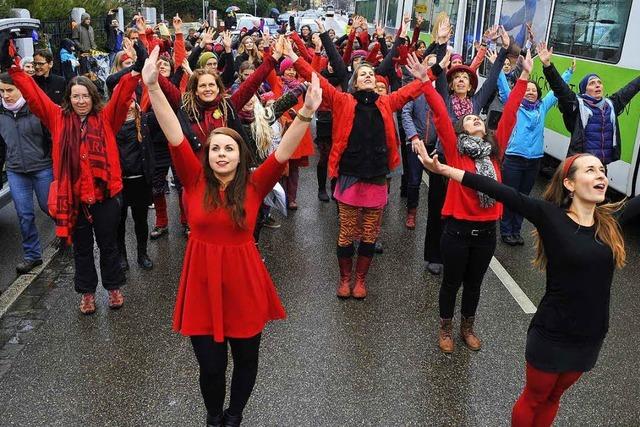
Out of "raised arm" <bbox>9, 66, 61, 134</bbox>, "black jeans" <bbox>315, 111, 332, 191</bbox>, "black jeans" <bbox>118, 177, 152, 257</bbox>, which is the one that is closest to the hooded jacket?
"black jeans" <bbox>315, 111, 332, 191</bbox>

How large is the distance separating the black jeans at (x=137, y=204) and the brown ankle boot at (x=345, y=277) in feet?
6.31

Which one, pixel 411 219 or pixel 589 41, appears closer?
pixel 411 219

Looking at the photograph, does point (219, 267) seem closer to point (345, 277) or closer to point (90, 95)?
point (90, 95)

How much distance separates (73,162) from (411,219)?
385cm

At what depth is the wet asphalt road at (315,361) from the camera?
3.74 m

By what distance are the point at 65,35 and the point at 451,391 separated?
14.3 m

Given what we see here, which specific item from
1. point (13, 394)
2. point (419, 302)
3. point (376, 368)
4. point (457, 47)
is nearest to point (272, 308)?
point (376, 368)

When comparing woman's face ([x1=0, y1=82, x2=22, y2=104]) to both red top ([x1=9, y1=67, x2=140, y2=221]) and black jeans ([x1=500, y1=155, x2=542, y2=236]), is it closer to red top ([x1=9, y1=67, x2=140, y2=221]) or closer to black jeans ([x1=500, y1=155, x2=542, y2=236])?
red top ([x1=9, y1=67, x2=140, y2=221])

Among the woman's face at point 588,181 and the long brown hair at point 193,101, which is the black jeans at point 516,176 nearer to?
the long brown hair at point 193,101

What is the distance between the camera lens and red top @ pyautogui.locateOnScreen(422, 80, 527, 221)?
416 cm

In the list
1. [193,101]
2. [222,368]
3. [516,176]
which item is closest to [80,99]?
[193,101]

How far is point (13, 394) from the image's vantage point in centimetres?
390

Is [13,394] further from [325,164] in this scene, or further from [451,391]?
[325,164]

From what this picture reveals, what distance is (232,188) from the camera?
307cm
